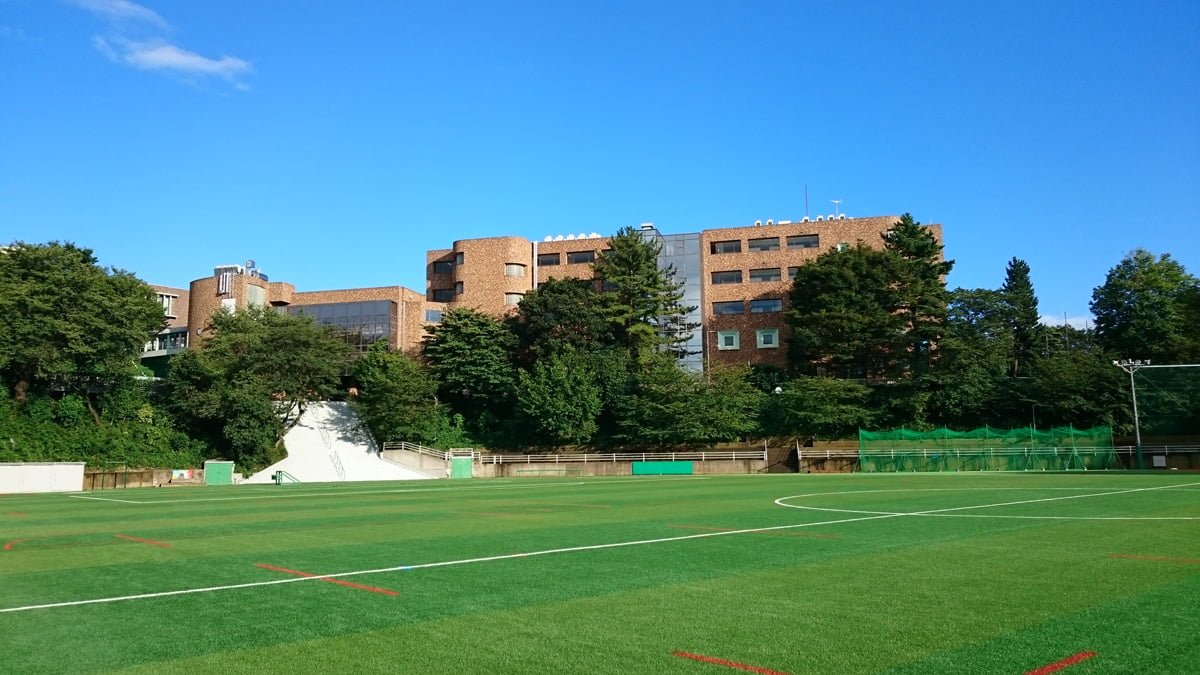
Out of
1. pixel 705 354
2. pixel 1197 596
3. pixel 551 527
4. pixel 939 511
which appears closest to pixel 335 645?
pixel 1197 596

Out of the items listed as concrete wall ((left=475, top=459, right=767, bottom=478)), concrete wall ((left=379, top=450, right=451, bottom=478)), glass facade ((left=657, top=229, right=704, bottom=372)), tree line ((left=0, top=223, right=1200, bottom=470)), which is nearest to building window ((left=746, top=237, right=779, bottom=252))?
glass facade ((left=657, top=229, right=704, bottom=372))

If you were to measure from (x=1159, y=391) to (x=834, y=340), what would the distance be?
22669 millimetres

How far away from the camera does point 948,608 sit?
290 inches

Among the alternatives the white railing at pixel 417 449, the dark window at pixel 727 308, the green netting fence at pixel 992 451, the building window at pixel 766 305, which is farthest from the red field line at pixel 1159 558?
the dark window at pixel 727 308

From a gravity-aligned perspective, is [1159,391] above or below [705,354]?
below

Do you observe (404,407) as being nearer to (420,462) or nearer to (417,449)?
(417,449)

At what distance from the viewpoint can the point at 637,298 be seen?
73625mm

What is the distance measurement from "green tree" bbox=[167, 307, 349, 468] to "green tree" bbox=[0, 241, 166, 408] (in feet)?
16.2

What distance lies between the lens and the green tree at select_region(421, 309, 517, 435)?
2832 inches

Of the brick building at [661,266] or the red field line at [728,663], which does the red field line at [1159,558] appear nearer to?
the red field line at [728,663]

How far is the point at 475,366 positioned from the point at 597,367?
1133 centimetres

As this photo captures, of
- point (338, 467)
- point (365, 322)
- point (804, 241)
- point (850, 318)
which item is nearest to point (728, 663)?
point (338, 467)

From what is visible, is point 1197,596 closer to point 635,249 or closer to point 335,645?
point 335,645

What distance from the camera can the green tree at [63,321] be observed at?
176ft
